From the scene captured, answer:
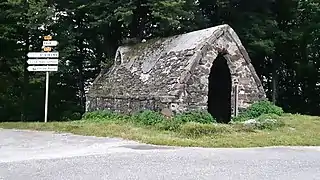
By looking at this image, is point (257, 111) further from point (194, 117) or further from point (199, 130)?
point (199, 130)

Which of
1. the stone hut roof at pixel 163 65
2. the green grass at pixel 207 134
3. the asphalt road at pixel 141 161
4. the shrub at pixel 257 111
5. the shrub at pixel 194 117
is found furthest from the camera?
the shrub at pixel 257 111

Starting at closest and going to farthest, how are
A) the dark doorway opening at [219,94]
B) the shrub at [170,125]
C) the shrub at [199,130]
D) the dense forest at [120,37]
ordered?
1. the shrub at [199,130]
2. the shrub at [170,125]
3. the dark doorway opening at [219,94]
4. the dense forest at [120,37]

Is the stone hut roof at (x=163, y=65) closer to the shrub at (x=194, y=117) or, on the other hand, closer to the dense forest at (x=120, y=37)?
the shrub at (x=194, y=117)

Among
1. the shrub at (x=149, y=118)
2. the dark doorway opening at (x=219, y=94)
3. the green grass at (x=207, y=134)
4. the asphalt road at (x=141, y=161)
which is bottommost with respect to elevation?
the asphalt road at (x=141, y=161)

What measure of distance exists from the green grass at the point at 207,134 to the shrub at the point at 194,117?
40.2 inches

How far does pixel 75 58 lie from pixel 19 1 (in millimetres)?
6545

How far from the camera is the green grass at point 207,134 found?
39.5ft

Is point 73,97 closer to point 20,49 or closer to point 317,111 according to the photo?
point 20,49

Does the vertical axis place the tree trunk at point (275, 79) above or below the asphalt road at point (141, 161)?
above

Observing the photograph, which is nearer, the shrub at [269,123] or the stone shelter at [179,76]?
the shrub at [269,123]

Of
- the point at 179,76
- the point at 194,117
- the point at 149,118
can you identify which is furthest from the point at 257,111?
the point at 149,118

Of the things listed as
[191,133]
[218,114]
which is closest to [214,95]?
[218,114]

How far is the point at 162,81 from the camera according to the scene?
54.9ft

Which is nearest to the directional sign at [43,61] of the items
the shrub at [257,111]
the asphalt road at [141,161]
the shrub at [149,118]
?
the shrub at [149,118]
